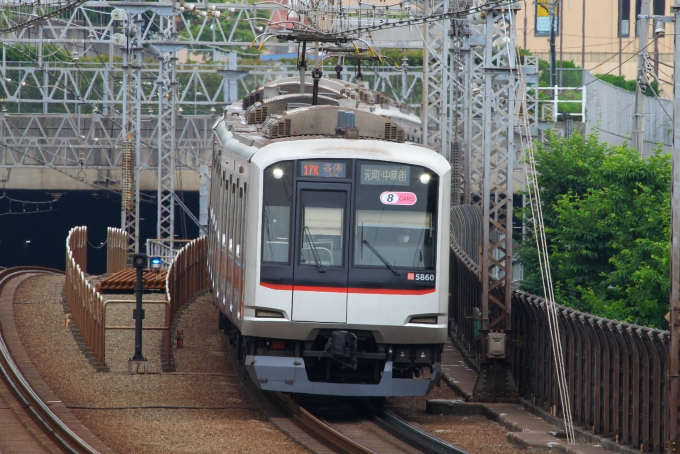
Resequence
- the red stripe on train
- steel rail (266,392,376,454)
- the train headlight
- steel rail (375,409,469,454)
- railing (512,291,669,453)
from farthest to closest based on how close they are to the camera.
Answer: the train headlight, the red stripe on train, steel rail (266,392,376,454), steel rail (375,409,469,454), railing (512,291,669,453)

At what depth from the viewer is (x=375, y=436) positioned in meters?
12.5

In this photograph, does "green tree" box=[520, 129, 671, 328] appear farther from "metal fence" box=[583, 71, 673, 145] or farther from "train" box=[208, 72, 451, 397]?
"metal fence" box=[583, 71, 673, 145]

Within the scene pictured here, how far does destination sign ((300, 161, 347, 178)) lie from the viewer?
1290 centimetres

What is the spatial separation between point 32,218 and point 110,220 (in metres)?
3.42

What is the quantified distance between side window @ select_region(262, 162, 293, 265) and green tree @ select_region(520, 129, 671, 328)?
31.6 feet

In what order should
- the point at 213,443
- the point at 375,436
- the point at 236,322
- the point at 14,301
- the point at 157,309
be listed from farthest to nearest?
the point at 14,301 < the point at 157,309 < the point at 236,322 < the point at 375,436 < the point at 213,443

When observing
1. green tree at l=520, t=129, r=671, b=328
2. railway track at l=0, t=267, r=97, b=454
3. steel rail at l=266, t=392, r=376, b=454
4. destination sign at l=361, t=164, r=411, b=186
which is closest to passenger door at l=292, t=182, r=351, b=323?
destination sign at l=361, t=164, r=411, b=186

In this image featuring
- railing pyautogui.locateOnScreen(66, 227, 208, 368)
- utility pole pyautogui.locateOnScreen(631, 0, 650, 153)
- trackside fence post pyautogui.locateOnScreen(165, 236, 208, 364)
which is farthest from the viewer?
utility pole pyautogui.locateOnScreen(631, 0, 650, 153)

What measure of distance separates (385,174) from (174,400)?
367 cm

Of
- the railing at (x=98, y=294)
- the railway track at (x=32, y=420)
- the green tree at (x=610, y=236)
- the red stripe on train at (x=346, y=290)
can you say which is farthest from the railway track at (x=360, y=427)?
the green tree at (x=610, y=236)

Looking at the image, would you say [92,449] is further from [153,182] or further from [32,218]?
[32,218]

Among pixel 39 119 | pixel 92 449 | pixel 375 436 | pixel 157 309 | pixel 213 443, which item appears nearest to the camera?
pixel 92 449

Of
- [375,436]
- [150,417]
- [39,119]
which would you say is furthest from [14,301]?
[39,119]

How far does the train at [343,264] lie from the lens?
12719 millimetres
